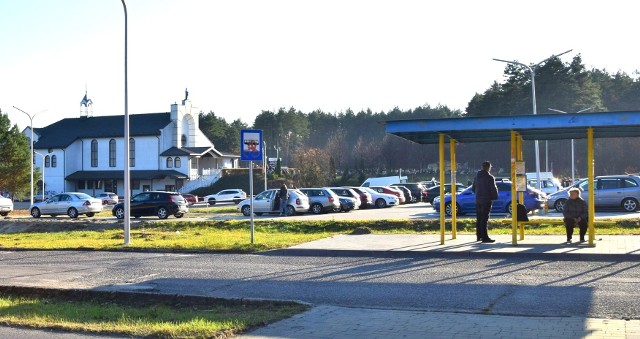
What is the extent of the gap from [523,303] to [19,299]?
7.92 meters

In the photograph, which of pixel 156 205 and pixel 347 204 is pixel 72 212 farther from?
pixel 347 204

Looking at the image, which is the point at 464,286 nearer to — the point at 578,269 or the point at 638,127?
the point at 578,269

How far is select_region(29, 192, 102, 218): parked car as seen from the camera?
42.9m

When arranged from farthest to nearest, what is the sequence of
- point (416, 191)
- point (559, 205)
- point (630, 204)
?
point (416, 191)
point (559, 205)
point (630, 204)

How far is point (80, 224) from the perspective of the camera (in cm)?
3494

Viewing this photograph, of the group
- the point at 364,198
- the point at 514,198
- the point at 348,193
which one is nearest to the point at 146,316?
the point at 514,198

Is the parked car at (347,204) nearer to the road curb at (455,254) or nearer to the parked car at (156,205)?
the parked car at (156,205)

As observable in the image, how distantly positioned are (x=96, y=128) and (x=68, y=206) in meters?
51.5

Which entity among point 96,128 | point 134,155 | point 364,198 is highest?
point 96,128

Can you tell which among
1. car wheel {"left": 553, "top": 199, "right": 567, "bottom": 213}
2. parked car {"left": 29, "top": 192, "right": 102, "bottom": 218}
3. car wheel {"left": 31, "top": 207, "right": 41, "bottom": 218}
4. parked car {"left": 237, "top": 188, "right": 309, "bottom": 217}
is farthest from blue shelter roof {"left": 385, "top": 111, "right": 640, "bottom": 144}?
car wheel {"left": 31, "top": 207, "right": 41, "bottom": 218}

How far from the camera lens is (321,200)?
39.3m

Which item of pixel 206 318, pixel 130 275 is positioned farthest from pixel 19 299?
pixel 206 318

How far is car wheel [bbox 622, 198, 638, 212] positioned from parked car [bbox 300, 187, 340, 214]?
14.7 metres

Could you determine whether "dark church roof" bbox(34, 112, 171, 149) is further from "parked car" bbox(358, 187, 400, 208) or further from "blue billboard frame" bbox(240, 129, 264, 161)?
"blue billboard frame" bbox(240, 129, 264, 161)
